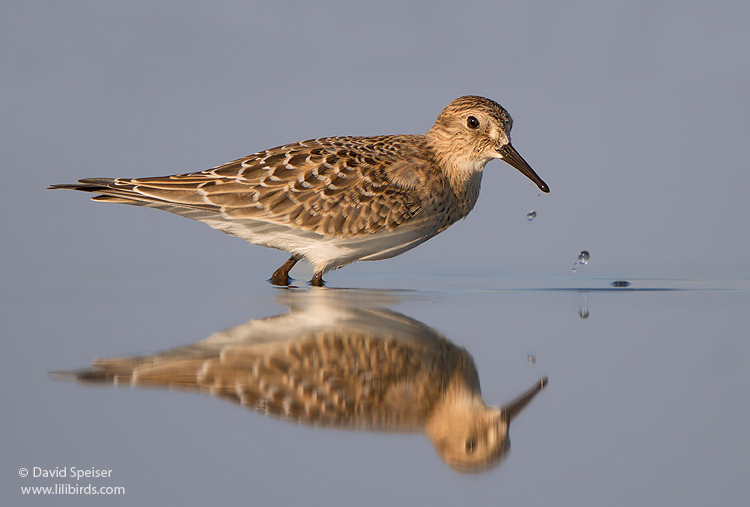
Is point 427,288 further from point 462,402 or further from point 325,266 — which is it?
point 462,402

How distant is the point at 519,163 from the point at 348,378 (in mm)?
5152

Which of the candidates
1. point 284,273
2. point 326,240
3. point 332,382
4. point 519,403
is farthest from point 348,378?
point 284,273

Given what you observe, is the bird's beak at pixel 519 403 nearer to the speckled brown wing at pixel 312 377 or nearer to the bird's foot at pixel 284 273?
the speckled brown wing at pixel 312 377

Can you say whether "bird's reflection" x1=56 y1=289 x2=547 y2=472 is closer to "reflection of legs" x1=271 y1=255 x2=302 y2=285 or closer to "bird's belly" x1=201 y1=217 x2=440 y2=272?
"bird's belly" x1=201 y1=217 x2=440 y2=272

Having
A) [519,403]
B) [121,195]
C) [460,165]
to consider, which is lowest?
[519,403]

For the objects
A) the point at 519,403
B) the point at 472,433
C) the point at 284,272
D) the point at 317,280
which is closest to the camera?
the point at 472,433

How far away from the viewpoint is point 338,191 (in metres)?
8.55

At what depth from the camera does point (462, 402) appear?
14.1 feet

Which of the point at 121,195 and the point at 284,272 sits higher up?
the point at 121,195

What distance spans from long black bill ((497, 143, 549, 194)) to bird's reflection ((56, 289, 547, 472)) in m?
3.57

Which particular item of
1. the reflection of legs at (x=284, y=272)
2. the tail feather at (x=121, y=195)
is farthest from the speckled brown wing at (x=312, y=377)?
the reflection of legs at (x=284, y=272)

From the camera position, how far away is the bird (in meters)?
8.52

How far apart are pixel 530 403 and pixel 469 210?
527 centimetres

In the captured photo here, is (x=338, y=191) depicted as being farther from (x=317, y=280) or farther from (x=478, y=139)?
(x=478, y=139)
